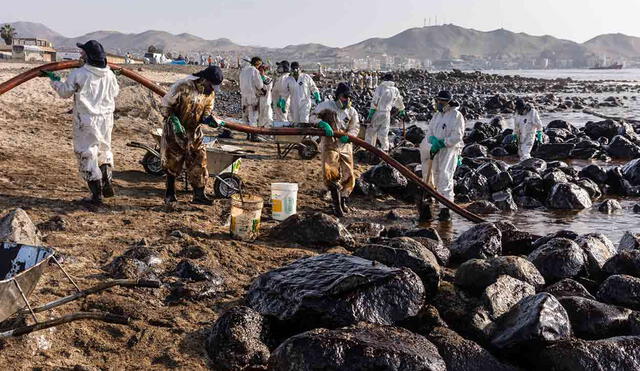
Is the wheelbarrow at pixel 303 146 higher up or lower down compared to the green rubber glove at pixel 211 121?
lower down

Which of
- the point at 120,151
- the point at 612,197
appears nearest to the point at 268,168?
the point at 120,151

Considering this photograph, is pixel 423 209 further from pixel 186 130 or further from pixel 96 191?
pixel 96 191

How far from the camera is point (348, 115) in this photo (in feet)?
27.5

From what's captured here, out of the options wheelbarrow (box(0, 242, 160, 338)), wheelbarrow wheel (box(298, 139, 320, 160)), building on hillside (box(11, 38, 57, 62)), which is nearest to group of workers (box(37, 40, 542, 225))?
wheelbarrow wheel (box(298, 139, 320, 160))

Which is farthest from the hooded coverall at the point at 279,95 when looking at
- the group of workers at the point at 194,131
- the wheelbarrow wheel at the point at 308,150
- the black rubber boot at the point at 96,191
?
the black rubber boot at the point at 96,191

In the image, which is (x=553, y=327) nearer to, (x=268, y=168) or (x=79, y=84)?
(x=79, y=84)

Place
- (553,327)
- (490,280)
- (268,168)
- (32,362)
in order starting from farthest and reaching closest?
1. (268,168)
2. (490,280)
3. (553,327)
4. (32,362)

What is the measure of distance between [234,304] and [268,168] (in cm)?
620

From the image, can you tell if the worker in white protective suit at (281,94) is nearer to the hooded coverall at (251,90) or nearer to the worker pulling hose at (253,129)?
the hooded coverall at (251,90)

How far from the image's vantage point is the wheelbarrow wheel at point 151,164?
8.89m

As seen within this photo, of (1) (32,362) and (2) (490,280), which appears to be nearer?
(1) (32,362)

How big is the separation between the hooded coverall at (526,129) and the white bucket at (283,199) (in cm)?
804

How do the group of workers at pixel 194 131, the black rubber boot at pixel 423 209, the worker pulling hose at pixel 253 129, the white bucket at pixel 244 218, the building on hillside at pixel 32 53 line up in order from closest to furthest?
the white bucket at pixel 244 218 → the worker pulling hose at pixel 253 129 → the group of workers at pixel 194 131 → the black rubber boot at pixel 423 209 → the building on hillside at pixel 32 53

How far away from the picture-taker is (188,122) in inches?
282
